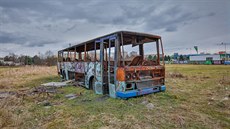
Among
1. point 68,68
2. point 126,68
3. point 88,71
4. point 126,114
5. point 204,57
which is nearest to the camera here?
point 126,114

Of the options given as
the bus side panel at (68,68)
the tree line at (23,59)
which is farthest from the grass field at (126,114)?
the tree line at (23,59)

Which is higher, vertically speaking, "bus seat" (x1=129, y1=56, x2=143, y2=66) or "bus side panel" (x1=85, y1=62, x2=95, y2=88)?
"bus seat" (x1=129, y1=56, x2=143, y2=66)

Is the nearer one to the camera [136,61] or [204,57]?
[136,61]

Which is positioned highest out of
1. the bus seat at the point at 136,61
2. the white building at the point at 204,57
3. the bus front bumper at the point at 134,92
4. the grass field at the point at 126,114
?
the white building at the point at 204,57

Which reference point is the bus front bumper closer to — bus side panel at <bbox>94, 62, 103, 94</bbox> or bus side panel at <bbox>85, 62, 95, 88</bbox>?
bus side panel at <bbox>94, 62, 103, 94</bbox>

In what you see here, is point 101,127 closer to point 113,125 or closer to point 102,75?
point 113,125

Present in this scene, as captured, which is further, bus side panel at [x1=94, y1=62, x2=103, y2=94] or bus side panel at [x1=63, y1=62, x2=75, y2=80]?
bus side panel at [x1=63, y1=62, x2=75, y2=80]

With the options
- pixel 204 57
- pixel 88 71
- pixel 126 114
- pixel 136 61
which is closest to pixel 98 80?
pixel 88 71

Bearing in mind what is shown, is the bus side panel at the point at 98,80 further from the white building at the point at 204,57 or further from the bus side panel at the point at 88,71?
the white building at the point at 204,57

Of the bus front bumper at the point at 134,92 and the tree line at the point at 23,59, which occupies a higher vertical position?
the tree line at the point at 23,59

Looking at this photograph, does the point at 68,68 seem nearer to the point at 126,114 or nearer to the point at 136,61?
the point at 136,61

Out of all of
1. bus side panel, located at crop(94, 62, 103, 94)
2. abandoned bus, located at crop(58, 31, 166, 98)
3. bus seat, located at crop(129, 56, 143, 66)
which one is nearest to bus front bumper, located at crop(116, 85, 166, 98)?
abandoned bus, located at crop(58, 31, 166, 98)

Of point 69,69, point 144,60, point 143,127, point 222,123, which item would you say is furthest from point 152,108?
point 69,69

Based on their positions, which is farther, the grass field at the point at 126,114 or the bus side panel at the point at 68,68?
the bus side panel at the point at 68,68
